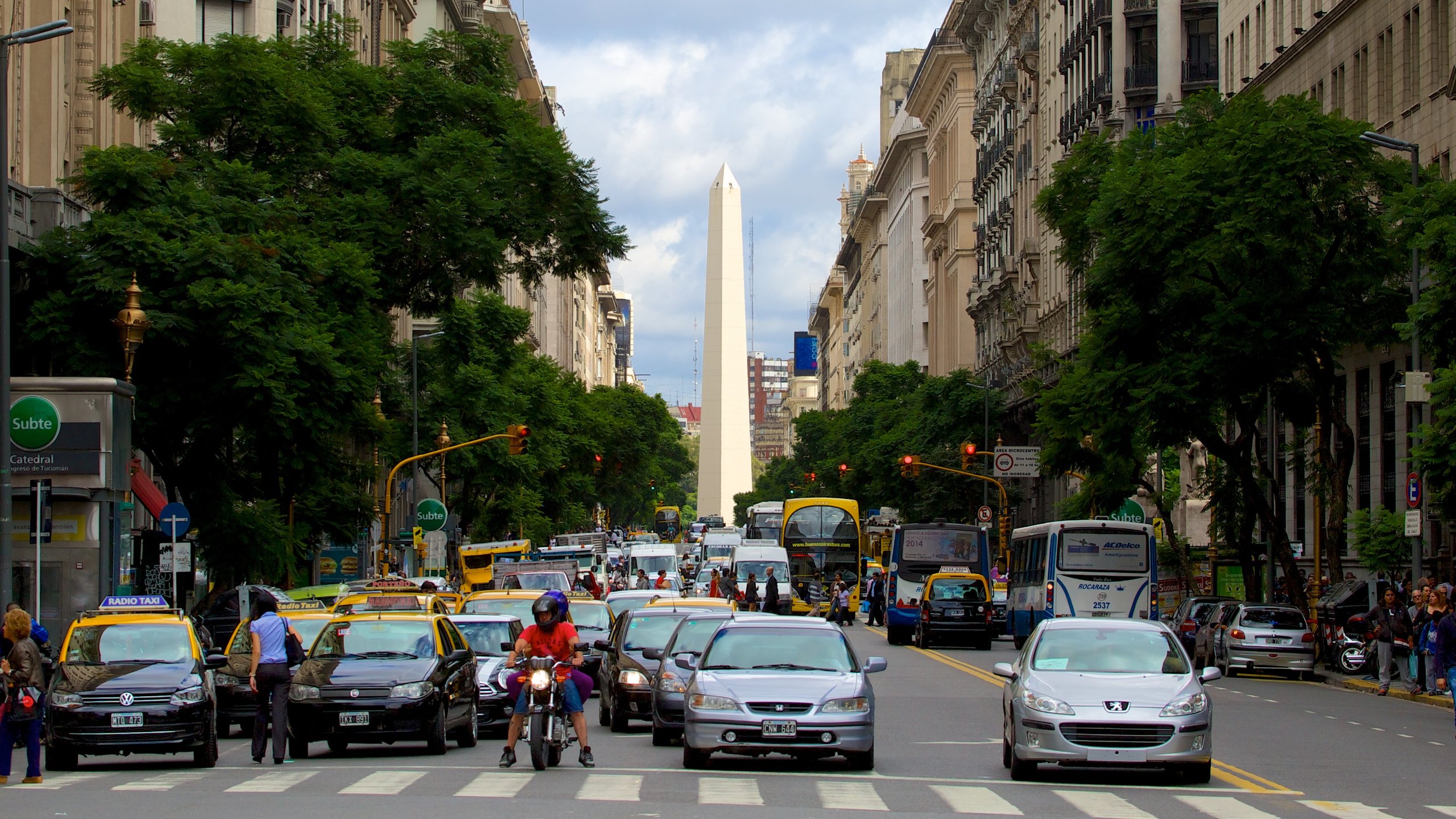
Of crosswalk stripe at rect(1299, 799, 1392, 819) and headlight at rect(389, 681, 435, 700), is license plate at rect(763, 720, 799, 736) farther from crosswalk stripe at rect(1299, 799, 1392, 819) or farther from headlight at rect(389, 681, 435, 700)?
crosswalk stripe at rect(1299, 799, 1392, 819)

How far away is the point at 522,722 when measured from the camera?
57.7 feet

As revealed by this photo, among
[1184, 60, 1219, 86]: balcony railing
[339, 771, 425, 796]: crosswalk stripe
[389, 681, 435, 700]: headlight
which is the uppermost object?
[1184, 60, 1219, 86]: balcony railing

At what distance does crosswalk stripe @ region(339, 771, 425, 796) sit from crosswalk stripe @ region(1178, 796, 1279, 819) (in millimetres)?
6147

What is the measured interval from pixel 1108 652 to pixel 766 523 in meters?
61.9

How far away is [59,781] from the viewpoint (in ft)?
55.9

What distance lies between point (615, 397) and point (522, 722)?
10860 centimetres

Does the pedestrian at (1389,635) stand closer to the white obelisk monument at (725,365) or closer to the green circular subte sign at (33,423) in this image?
the green circular subte sign at (33,423)

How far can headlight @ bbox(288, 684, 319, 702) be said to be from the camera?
18703mm

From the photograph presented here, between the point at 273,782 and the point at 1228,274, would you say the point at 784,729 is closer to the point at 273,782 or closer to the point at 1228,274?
the point at 273,782

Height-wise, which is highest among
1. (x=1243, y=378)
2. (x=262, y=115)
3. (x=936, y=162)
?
(x=936, y=162)

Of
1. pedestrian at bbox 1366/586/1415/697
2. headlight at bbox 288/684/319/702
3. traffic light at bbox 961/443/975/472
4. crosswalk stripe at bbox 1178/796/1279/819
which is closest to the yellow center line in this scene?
crosswalk stripe at bbox 1178/796/1279/819

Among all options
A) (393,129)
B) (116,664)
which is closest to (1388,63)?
(393,129)

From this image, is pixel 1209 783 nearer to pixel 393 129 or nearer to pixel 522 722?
pixel 522 722

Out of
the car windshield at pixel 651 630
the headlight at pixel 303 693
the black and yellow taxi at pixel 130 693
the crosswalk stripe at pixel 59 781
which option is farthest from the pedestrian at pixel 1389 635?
the crosswalk stripe at pixel 59 781
